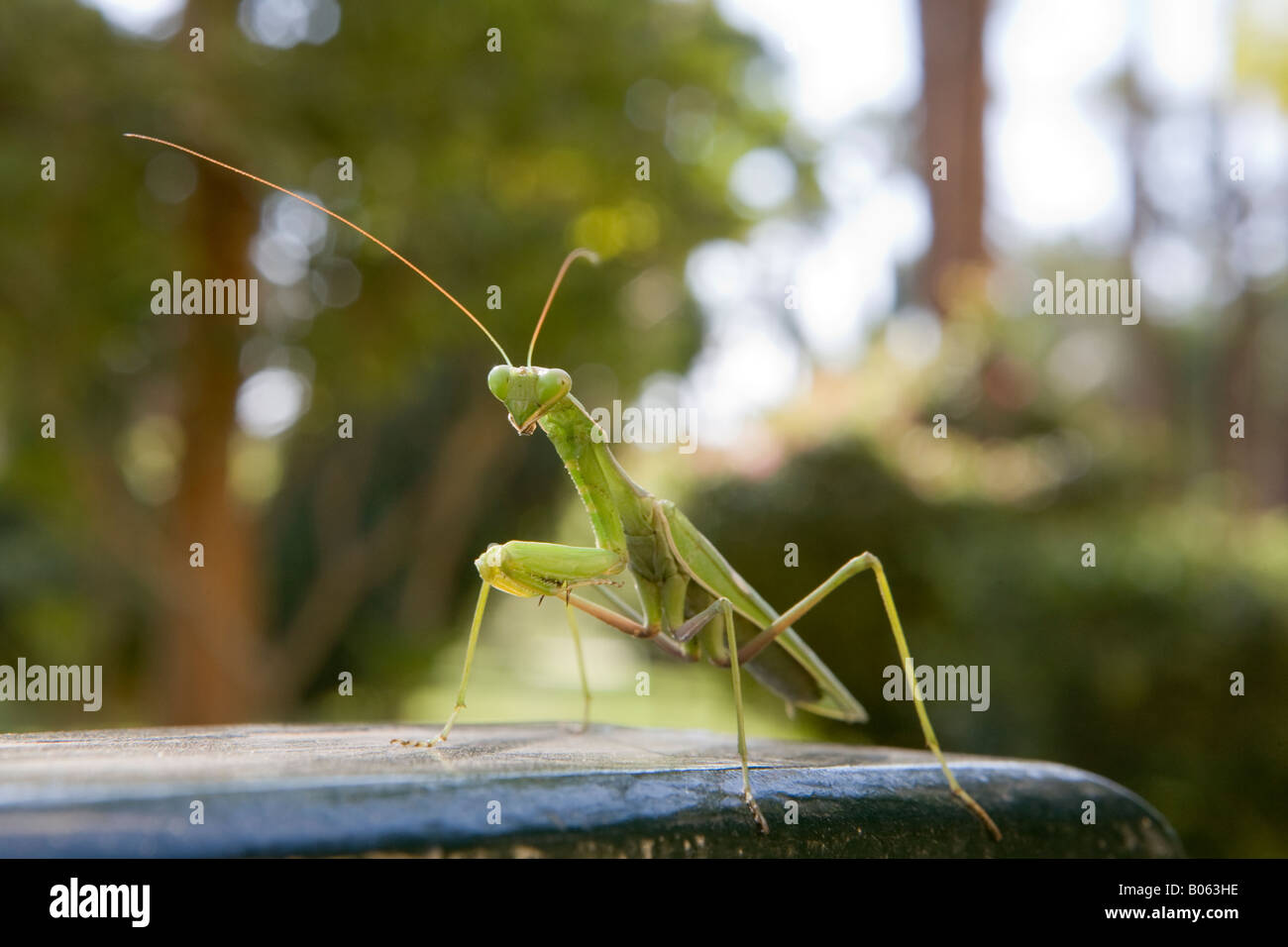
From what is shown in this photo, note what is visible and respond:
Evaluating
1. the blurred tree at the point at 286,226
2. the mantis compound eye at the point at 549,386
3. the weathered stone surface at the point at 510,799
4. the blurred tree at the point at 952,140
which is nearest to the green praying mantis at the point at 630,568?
the mantis compound eye at the point at 549,386

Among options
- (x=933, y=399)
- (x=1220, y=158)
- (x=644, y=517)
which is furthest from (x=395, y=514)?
(x=1220, y=158)

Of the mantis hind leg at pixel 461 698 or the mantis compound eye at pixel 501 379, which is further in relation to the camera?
the mantis compound eye at pixel 501 379

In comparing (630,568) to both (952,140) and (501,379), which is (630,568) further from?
(952,140)

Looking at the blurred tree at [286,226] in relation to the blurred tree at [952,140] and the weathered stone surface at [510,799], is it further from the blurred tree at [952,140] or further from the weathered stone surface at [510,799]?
the weathered stone surface at [510,799]

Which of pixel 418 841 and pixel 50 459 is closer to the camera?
pixel 418 841

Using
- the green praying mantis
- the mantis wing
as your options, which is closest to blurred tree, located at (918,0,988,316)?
the mantis wing
